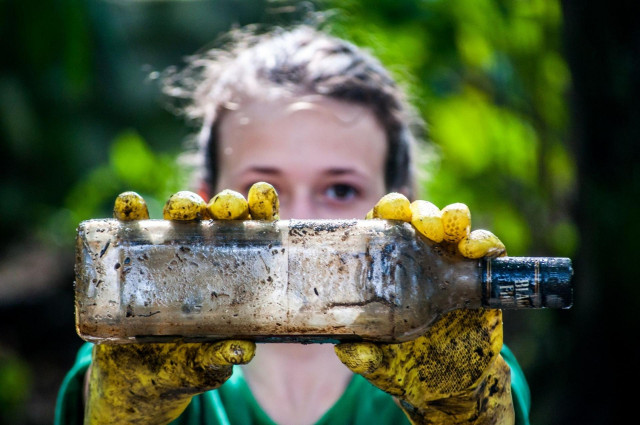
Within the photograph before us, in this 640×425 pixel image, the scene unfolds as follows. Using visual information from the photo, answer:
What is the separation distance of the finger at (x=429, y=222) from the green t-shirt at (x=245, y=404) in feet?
2.06

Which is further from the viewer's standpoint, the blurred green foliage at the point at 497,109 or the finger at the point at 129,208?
the blurred green foliage at the point at 497,109

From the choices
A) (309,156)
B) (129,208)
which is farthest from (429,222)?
(309,156)

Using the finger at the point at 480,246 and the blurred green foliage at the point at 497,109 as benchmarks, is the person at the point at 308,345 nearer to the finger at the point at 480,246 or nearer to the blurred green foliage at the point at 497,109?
the finger at the point at 480,246

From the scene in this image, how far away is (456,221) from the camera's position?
967 mm

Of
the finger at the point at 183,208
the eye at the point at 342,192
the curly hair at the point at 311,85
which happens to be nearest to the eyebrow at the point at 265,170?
the eye at the point at 342,192

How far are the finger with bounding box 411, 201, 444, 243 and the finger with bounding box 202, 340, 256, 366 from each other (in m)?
0.31

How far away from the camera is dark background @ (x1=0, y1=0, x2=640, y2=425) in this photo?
2.53 m

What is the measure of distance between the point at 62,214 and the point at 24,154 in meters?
0.51

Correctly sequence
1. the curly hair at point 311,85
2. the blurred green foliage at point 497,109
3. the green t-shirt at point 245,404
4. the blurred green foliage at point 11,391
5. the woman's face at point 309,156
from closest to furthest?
1. the green t-shirt at point 245,404
2. the woman's face at point 309,156
3. the curly hair at point 311,85
4. the blurred green foliage at point 497,109
5. the blurred green foliage at point 11,391

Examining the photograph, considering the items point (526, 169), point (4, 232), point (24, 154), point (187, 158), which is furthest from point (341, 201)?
point (4, 232)

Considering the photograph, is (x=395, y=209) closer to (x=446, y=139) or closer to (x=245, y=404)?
(x=245, y=404)

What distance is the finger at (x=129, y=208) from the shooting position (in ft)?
3.22

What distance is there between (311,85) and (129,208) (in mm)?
886

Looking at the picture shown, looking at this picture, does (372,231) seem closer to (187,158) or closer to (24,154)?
(187,158)
